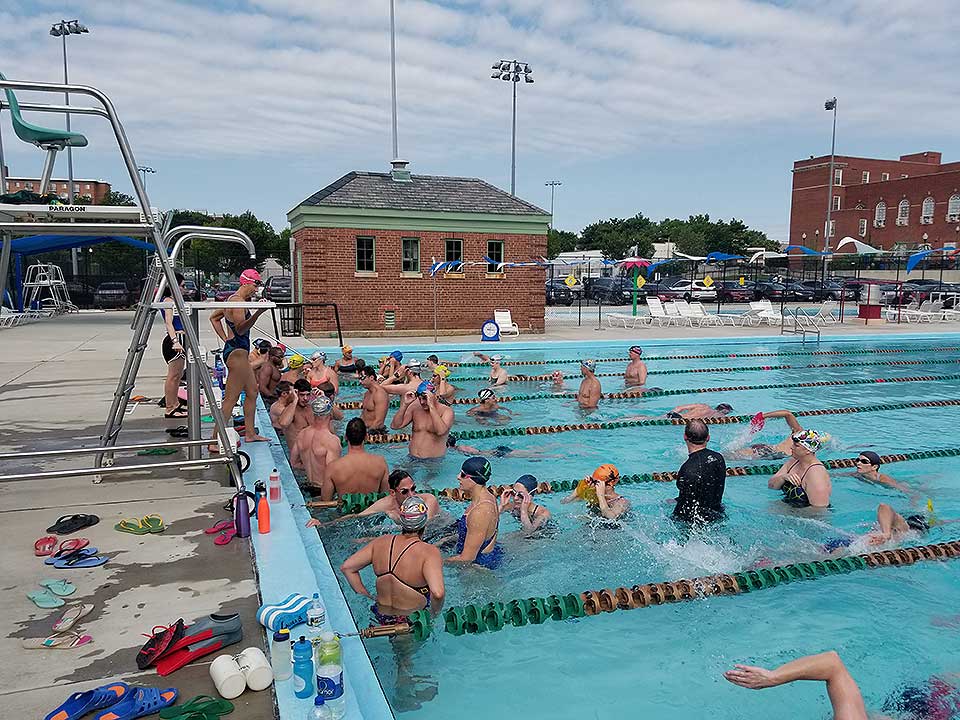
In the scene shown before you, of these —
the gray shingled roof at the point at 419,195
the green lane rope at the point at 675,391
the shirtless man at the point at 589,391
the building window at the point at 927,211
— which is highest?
the building window at the point at 927,211

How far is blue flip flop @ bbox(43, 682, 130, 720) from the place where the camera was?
2.62 m

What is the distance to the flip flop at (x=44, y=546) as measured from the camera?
413cm

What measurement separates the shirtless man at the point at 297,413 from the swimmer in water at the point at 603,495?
2.88m

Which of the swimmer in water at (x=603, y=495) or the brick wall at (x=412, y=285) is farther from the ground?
the brick wall at (x=412, y=285)

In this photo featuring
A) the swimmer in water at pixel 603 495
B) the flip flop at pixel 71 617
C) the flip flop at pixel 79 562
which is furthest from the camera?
the swimmer in water at pixel 603 495

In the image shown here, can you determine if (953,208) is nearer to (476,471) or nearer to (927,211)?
(927,211)

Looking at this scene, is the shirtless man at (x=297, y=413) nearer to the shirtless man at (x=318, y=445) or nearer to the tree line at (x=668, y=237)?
the shirtless man at (x=318, y=445)

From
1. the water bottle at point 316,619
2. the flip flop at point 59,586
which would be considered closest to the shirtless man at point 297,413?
the flip flop at point 59,586

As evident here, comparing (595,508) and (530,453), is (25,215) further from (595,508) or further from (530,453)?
(530,453)

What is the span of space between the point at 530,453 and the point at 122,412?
460cm

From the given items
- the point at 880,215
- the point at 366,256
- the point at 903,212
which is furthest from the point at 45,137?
the point at 880,215

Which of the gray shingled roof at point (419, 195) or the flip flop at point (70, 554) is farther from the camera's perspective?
the gray shingled roof at point (419, 195)

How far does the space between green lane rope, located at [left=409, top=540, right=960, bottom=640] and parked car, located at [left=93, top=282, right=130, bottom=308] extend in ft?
95.3

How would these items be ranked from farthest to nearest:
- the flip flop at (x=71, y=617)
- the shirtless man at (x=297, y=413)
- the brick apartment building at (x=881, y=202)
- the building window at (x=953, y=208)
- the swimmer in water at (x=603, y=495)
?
the brick apartment building at (x=881, y=202), the building window at (x=953, y=208), the shirtless man at (x=297, y=413), the swimmer in water at (x=603, y=495), the flip flop at (x=71, y=617)
